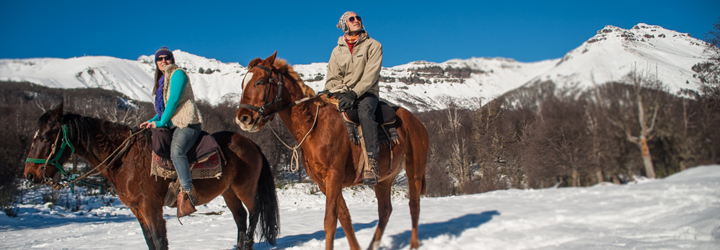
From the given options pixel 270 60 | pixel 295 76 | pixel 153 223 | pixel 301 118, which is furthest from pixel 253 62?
pixel 153 223

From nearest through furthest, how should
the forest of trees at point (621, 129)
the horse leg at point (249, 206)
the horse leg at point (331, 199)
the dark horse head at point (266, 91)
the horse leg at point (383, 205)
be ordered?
the forest of trees at point (621, 129) → the dark horse head at point (266, 91) → the horse leg at point (331, 199) → the horse leg at point (383, 205) → the horse leg at point (249, 206)

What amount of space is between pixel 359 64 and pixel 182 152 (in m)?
2.36

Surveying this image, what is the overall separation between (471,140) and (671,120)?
4696mm

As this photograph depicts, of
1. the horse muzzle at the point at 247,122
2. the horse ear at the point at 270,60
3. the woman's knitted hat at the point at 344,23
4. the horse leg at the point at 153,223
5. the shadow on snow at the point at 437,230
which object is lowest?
the shadow on snow at the point at 437,230

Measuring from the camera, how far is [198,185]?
15.8ft

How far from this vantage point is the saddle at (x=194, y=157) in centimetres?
430

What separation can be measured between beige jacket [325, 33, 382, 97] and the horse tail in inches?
87.2

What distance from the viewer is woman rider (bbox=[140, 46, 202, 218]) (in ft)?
14.0

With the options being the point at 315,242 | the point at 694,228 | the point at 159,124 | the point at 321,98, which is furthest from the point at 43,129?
the point at 694,228

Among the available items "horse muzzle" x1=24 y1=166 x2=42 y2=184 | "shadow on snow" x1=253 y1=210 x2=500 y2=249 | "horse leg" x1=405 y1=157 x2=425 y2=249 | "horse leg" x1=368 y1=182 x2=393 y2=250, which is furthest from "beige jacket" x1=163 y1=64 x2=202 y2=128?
"horse leg" x1=405 y1=157 x2=425 y2=249

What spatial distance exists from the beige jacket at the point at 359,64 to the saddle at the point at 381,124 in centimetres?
21

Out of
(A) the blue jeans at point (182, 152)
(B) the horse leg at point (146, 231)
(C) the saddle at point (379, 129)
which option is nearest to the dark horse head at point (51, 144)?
(B) the horse leg at point (146, 231)

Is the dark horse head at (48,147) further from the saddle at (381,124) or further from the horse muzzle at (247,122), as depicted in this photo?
the saddle at (381,124)

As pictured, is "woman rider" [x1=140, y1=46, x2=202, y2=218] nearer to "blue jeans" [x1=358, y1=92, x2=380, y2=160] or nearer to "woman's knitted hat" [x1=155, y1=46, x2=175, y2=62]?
"woman's knitted hat" [x1=155, y1=46, x2=175, y2=62]
